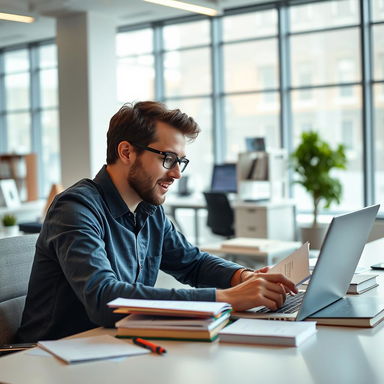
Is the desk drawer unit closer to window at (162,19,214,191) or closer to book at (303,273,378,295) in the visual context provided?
window at (162,19,214,191)

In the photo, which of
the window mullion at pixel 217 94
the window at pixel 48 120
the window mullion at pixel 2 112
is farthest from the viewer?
the window mullion at pixel 2 112

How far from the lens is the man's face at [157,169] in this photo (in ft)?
6.44

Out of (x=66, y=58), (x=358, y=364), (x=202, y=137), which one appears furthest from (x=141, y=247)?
(x=202, y=137)

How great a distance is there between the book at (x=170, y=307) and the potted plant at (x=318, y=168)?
5.80 meters

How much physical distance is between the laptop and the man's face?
48 centimetres

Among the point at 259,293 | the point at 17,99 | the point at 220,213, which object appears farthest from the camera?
the point at 17,99

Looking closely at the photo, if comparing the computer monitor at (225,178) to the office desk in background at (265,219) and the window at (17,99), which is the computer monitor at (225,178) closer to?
the office desk in background at (265,219)

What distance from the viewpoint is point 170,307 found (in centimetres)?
151

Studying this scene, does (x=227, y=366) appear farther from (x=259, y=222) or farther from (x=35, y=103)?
(x=35, y=103)

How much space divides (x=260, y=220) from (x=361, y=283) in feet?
16.8

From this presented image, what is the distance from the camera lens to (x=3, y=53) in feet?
37.7

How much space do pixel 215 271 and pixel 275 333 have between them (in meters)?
0.71

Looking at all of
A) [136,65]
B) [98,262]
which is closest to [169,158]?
[98,262]

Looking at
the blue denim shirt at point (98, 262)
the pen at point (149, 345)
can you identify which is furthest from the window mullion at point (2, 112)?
the pen at point (149, 345)
